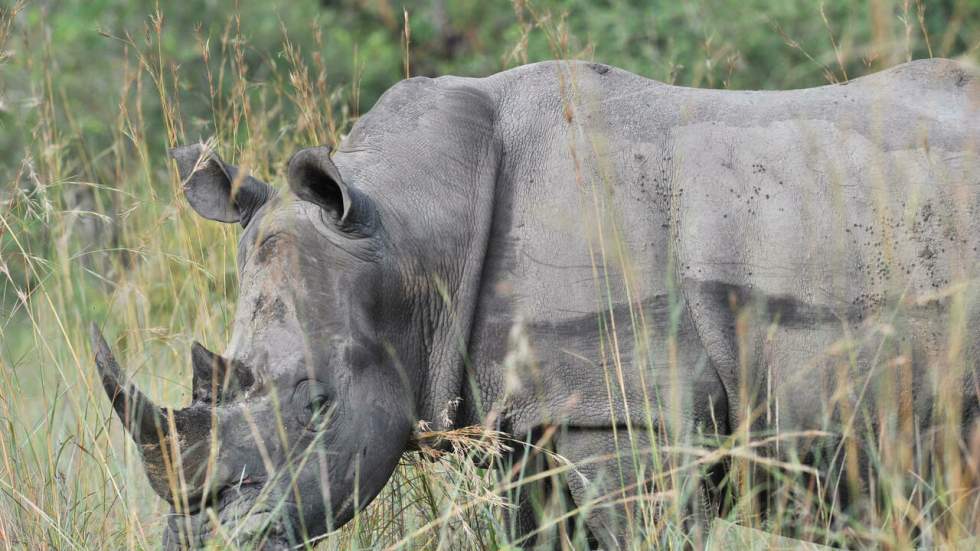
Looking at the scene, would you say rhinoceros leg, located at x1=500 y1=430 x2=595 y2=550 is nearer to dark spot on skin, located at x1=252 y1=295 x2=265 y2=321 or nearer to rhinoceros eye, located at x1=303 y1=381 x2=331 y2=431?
rhinoceros eye, located at x1=303 y1=381 x2=331 y2=431

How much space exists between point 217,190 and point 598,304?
3.76 feet

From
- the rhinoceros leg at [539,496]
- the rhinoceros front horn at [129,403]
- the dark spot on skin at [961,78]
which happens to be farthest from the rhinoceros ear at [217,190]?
the dark spot on skin at [961,78]

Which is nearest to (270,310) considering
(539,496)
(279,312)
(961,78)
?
(279,312)

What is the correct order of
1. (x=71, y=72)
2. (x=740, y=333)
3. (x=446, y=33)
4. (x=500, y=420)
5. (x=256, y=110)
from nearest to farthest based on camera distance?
(x=740, y=333) < (x=500, y=420) < (x=256, y=110) < (x=71, y=72) < (x=446, y=33)

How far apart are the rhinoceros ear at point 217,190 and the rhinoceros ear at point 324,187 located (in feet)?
0.94

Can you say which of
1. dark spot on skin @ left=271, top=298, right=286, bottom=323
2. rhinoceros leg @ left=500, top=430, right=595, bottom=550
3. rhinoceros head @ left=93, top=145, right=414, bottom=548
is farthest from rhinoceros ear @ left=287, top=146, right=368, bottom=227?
rhinoceros leg @ left=500, top=430, right=595, bottom=550

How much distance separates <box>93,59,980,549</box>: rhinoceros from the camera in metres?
3.34

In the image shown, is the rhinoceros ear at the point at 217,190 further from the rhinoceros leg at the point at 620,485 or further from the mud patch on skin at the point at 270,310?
the rhinoceros leg at the point at 620,485

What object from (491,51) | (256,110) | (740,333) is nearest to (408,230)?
(740,333)

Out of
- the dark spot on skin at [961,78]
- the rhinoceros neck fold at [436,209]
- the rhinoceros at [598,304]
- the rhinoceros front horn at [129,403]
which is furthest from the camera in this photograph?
the dark spot on skin at [961,78]

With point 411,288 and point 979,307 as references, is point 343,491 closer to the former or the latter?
point 411,288

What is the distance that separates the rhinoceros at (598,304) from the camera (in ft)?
11.0

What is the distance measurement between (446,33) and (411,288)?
11.4 meters

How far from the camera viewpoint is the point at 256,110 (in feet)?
31.4
